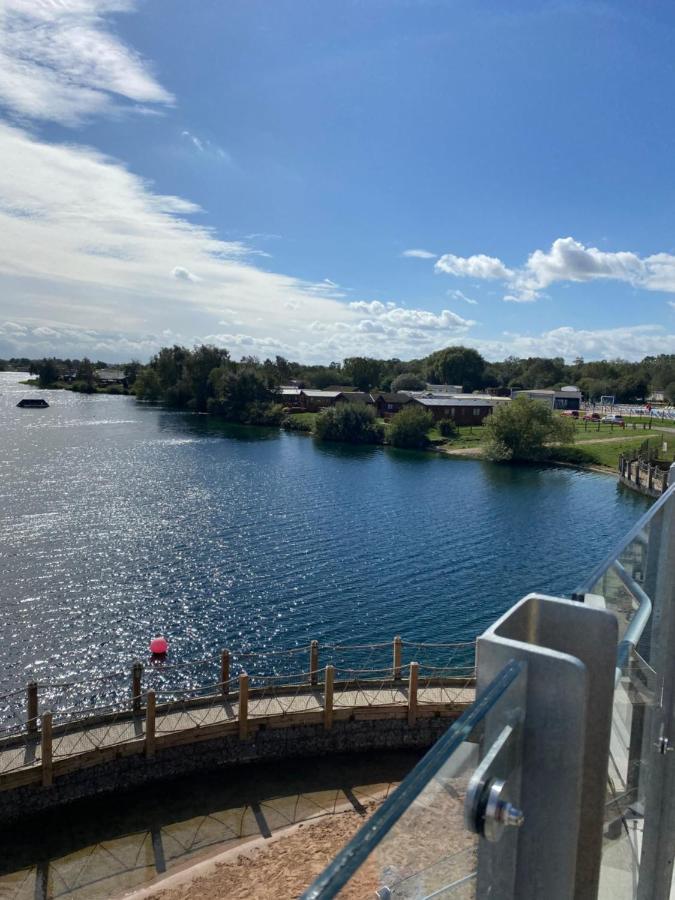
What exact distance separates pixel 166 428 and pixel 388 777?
253 feet

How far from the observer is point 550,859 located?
1549 mm

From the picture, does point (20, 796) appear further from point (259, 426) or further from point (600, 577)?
point (259, 426)

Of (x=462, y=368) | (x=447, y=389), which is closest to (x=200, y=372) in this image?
(x=447, y=389)

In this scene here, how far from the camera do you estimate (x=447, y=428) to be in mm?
83250

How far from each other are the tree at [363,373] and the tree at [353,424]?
6326 centimetres

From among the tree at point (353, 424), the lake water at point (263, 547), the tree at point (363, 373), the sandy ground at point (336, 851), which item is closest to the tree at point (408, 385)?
the tree at point (363, 373)

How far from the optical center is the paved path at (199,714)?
1377 cm

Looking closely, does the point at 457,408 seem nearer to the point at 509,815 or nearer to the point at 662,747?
the point at 662,747

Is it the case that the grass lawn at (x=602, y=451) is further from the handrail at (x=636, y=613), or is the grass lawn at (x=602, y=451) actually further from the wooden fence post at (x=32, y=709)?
the handrail at (x=636, y=613)

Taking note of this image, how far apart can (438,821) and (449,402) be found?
9312 centimetres

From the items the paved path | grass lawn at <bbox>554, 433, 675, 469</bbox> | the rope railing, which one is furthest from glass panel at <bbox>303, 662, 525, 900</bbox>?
grass lawn at <bbox>554, 433, 675, 469</bbox>

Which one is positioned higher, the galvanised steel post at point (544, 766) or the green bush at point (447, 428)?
the galvanised steel post at point (544, 766)

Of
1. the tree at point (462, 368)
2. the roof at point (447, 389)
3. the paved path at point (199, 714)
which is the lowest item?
the paved path at point (199, 714)

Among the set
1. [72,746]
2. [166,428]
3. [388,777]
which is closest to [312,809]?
[388,777]
